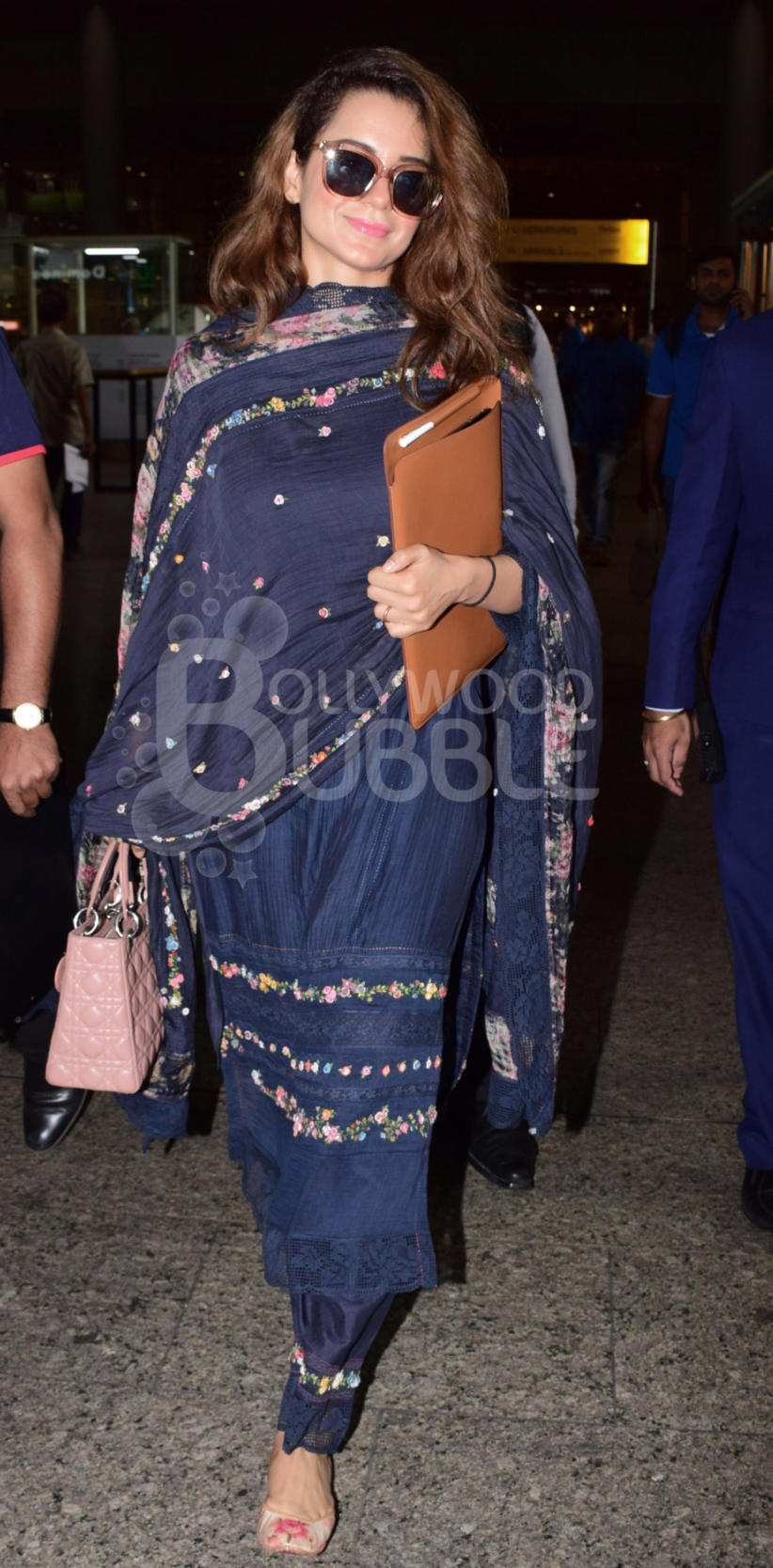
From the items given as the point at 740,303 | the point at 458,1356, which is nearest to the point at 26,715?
the point at 458,1356

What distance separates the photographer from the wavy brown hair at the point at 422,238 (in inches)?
85.3

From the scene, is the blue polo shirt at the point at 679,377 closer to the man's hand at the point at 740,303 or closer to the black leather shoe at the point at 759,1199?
the man's hand at the point at 740,303

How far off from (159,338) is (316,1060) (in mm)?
18633

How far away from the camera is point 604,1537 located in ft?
7.15

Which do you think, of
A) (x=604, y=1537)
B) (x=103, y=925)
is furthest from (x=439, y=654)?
(x=604, y=1537)

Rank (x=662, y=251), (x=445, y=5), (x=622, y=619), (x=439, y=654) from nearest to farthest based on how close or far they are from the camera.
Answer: (x=439, y=654)
(x=622, y=619)
(x=445, y=5)
(x=662, y=251)

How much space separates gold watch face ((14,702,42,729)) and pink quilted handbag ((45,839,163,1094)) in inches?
16.1

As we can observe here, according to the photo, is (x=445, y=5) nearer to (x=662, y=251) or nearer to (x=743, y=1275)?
(x=662, y=251)

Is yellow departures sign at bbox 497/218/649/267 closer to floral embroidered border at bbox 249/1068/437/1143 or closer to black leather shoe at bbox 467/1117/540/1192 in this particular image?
black leather shoe at bbox 467/1117/540/1192

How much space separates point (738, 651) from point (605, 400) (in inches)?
353

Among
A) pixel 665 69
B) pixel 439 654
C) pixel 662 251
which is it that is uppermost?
pixel 665 69

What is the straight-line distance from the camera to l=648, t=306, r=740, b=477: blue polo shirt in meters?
7.02

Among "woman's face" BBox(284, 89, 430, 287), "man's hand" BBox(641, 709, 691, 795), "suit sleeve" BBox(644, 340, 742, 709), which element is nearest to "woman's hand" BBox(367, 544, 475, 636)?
"woman's face" BBox(284, 89, 430, 287)

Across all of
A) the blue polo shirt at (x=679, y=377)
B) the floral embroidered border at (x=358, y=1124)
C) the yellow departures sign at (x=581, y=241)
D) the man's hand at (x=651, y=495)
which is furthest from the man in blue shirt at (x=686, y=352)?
the yellow departures sign at (x=581, y=241)
